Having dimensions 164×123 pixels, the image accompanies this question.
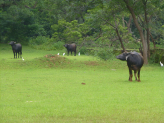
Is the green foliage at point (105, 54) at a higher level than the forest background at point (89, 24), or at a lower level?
lower

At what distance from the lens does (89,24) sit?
25281mm

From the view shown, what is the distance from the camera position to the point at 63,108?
306 inches

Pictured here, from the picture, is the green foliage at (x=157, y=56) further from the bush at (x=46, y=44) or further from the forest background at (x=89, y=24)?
the bush at (x=46, y=44)

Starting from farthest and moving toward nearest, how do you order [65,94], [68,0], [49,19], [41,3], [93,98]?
[49,19] < [41,3] < [68,0] < [65,94] < [93,98]

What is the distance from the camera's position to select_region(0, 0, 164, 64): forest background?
23.0m

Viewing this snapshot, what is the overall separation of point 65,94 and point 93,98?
1.33 m

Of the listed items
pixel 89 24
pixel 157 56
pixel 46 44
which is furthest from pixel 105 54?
pixel 46 44

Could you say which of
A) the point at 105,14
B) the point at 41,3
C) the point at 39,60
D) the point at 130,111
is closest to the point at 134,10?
the point at 105,14

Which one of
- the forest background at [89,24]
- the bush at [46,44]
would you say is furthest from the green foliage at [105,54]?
the bush at [46,44]

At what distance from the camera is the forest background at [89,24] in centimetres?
2303

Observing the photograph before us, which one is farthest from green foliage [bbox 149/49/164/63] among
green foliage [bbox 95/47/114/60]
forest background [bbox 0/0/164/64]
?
green foliage [bbox 95/47/114/60]

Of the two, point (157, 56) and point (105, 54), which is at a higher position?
point (105, 54)

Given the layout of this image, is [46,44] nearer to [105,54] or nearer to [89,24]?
[89,24]

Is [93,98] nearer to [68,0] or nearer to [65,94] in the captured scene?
[65,94]
